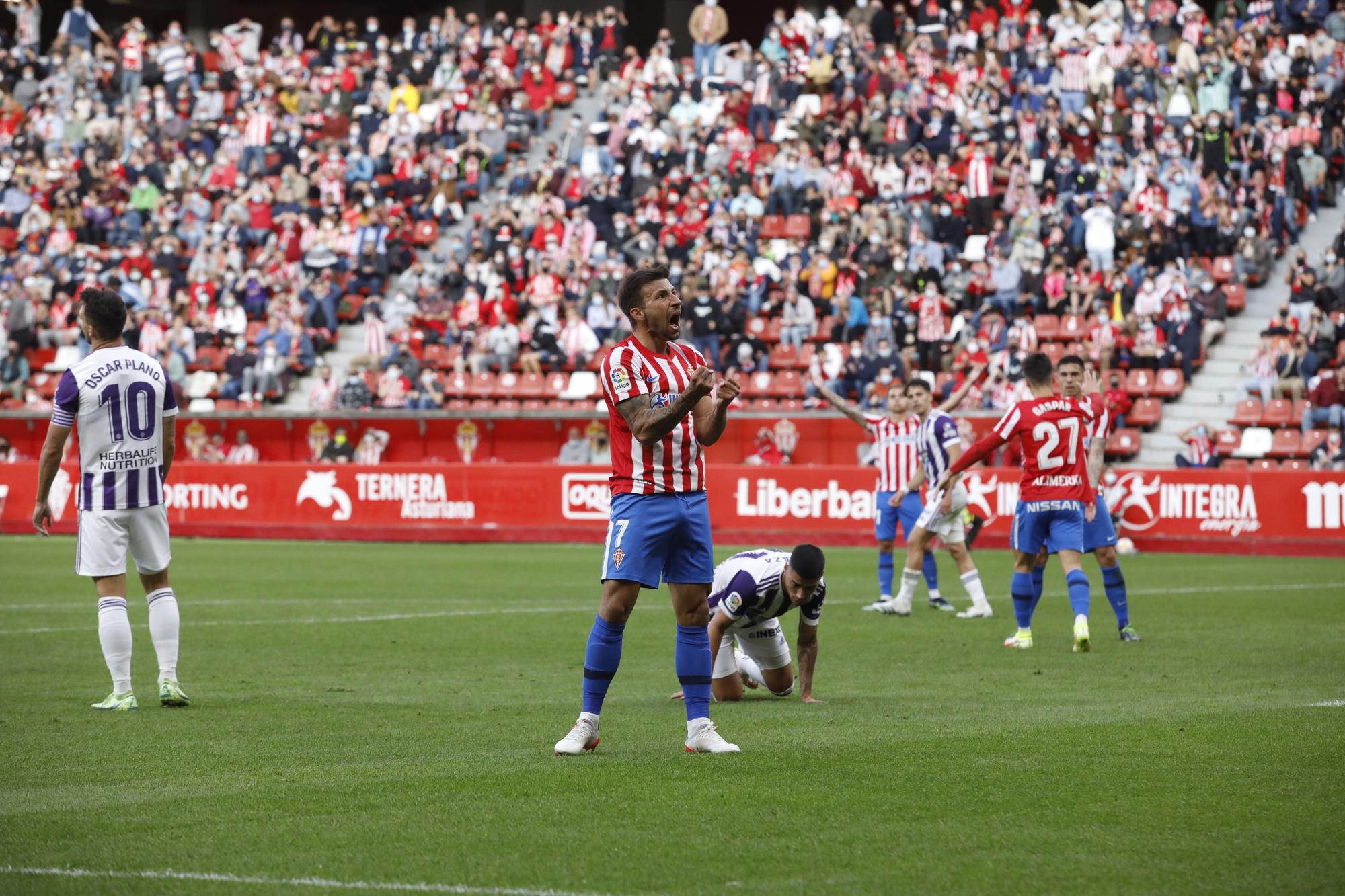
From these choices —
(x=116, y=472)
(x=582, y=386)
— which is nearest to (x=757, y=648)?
(x=116, y=472)

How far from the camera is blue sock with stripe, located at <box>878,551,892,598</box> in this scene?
17328 mm

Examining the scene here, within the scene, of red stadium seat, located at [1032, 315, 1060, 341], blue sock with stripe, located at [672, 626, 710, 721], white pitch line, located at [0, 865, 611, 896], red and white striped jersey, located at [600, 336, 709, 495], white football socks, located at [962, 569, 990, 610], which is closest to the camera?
white pitch line, located at [0, 865, 611, 896]

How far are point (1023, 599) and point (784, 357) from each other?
58.5 feet

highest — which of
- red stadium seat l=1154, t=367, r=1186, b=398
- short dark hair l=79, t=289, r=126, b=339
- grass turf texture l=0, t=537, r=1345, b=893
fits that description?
red stadium seat l=1154, t=367, r=1186, b=398

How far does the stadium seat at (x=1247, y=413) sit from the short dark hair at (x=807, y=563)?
778 inches

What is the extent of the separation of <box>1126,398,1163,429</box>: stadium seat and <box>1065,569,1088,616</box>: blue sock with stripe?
15.5 metres

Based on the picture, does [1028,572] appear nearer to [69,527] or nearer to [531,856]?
[531,856]

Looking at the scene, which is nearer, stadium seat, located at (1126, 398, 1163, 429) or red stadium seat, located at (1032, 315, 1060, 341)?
stadium seat, located at (1126, 398, 1163, 429)

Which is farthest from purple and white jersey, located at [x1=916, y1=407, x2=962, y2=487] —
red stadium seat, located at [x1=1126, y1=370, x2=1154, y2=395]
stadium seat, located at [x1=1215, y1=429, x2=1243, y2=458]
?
red stadium seat, located at [x1=1126, y1=370, x2=1154, y2=395]

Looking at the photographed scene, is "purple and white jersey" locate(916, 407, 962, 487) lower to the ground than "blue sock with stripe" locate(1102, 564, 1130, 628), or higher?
higher

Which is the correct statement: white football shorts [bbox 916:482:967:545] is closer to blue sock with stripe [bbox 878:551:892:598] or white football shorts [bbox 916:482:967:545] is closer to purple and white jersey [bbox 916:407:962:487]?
purple and white jersey [bbox 916:407:962:487]

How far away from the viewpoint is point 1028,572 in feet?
43.7

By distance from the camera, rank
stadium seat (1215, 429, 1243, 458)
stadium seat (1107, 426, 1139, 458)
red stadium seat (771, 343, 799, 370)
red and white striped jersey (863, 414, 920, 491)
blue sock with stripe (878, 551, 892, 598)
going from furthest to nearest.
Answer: red stadium seat (771, 343, 799, 370) < stadium seat (1107, 426, 1139, 458) < stadium seat (1215, 429, 1243, 458) < red and white striped jersey (863, 414, 920, 491) < blue sock with stripe (878, 551, 892, 598)

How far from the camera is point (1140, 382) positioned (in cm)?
2811
